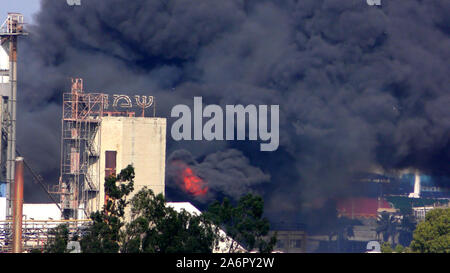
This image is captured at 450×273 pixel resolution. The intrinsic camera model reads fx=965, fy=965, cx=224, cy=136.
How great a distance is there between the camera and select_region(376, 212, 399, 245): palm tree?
477 feet

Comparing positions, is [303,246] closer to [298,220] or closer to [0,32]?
[298,220]

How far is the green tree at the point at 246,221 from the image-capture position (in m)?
61.6

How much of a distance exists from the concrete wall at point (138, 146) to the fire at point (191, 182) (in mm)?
24402

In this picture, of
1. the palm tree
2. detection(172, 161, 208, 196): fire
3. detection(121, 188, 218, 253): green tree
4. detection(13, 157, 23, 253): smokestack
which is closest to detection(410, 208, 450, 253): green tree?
detection(172, 161, 208, 196): fire

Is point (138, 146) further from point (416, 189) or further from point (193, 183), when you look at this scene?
point (416, 189)

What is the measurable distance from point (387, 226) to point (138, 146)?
68.6 m

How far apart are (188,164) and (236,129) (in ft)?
24.1

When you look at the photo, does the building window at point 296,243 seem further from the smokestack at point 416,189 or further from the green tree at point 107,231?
the smokestack at point 416,189

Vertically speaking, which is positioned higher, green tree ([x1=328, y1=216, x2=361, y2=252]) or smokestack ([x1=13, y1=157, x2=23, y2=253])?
smokestack ([x1=13, y1=157, x2=23, y2=253])

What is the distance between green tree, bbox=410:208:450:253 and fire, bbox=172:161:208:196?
25.9 meters

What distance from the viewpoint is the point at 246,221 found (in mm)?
62250

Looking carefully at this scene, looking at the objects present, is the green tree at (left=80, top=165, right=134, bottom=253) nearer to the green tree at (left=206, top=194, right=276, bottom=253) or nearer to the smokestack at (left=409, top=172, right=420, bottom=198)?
the green tree at (left=206, top=194, right=276, bottom=253)

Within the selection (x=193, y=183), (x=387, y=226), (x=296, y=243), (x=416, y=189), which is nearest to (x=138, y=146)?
(x=193, y=183)
